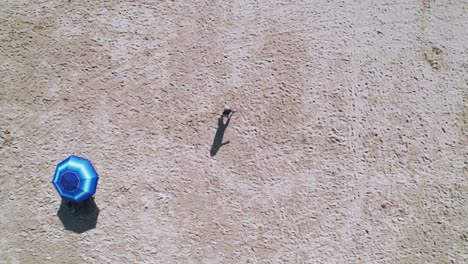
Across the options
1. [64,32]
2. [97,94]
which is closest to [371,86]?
[97,94]

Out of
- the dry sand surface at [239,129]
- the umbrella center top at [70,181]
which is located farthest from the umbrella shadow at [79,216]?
the umbrella center top at [70,181]

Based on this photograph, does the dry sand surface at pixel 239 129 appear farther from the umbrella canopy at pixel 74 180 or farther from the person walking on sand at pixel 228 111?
the umbrella canopy at pixel 74 180

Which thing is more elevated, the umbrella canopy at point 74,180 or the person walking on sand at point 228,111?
the person walking on sand at point 228,111

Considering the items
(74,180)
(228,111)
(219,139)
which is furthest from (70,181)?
(228,111)

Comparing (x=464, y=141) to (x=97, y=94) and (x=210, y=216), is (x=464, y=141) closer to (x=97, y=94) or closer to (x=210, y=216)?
(x=210, y=216)

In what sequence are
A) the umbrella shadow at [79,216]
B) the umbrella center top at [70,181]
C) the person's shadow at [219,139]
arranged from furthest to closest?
the person's shadow at [219,139], the umbrella shadow at [79,216], the umbrella center top at [70,181]

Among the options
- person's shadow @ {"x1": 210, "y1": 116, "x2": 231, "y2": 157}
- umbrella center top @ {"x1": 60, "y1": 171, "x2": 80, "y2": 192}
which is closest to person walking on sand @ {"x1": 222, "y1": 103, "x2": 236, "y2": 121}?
person's shadow @ {"x1": 210, "y1": 116, "x2": 231, "y2": 157}
